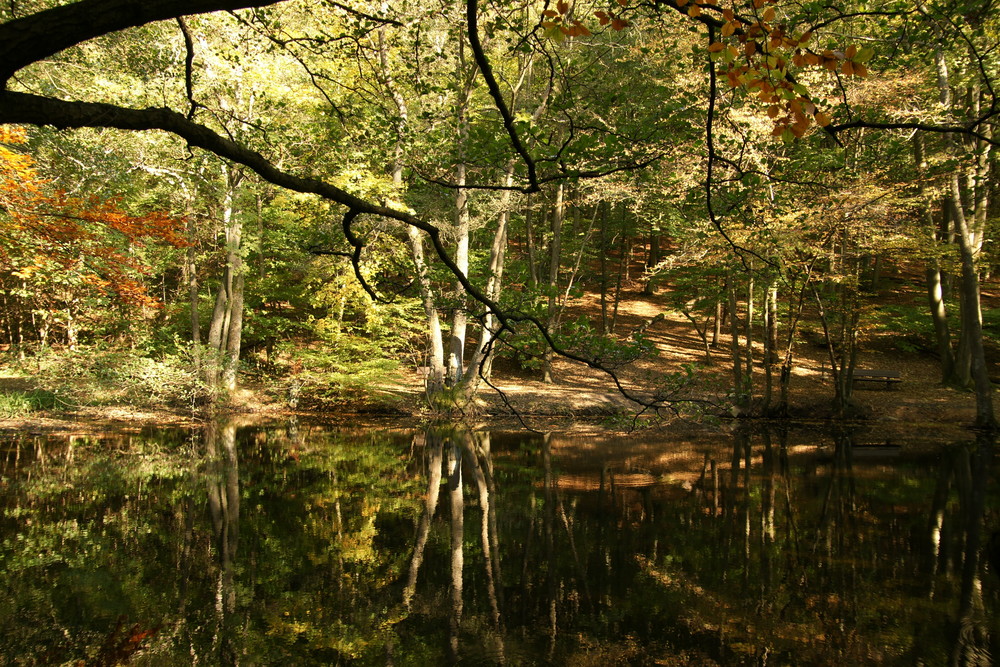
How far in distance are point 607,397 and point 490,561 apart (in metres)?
11.7

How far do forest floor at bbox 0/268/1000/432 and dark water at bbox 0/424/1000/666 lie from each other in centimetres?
388

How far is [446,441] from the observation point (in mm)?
13344

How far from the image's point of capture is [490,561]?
6230 millimetres

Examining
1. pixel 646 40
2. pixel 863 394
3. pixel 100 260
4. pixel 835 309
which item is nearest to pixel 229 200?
pixel 100 260

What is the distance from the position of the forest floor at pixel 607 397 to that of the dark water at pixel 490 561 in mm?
3877

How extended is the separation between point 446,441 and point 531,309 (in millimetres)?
8863

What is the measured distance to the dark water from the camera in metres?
4.49

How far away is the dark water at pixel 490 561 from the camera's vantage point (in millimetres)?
4488

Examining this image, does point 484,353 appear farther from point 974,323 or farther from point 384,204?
point 974,323

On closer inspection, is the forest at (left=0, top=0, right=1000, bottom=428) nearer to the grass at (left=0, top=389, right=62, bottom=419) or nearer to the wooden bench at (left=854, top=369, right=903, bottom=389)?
the grass at (left=0, top=389, right=62, bottom=419)

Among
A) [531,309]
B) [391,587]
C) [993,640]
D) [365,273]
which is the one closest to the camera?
[993,640]

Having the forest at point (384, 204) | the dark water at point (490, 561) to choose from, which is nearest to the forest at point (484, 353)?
the dark water at point (490, 561)

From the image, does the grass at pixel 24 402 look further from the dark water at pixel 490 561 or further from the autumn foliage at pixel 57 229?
the dark water at pixel 490 561

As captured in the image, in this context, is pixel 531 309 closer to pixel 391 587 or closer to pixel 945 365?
pixel 391 587
